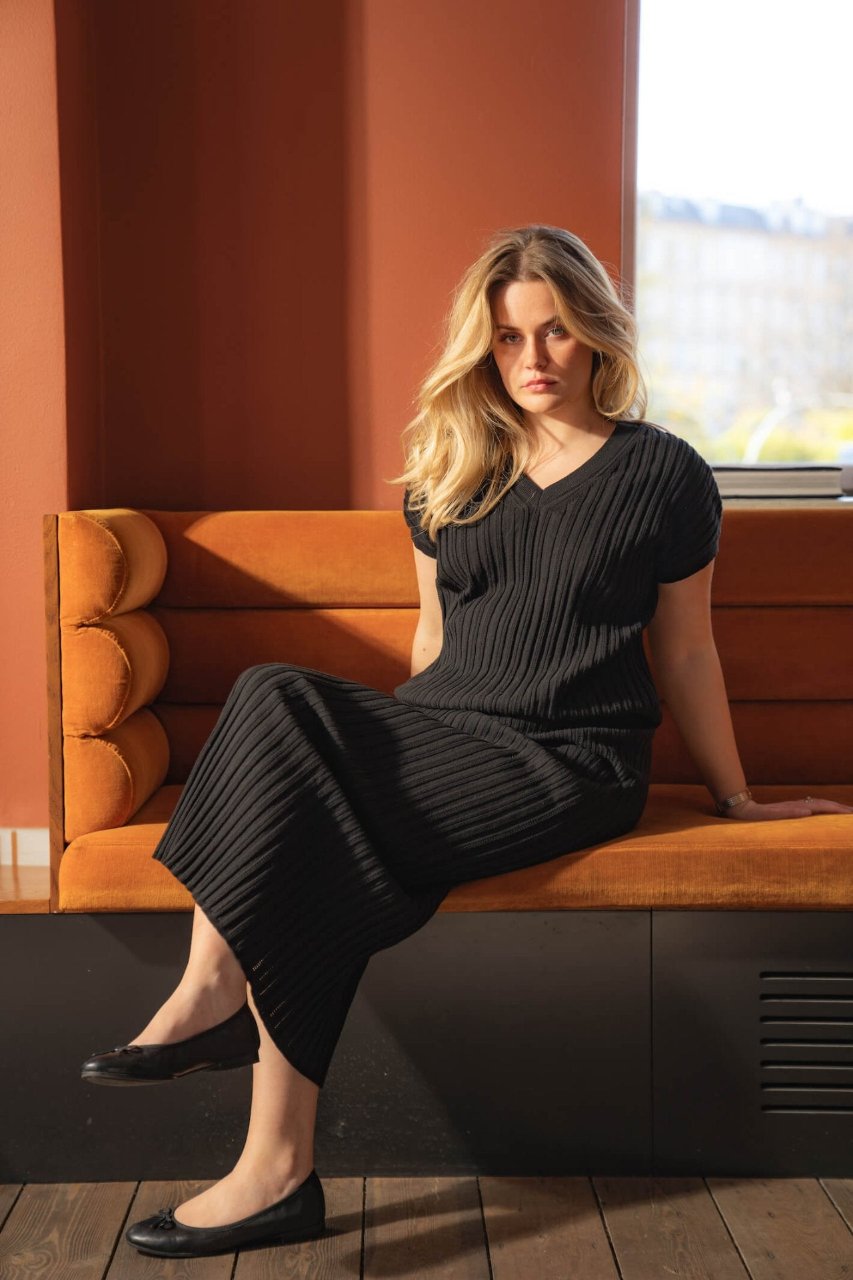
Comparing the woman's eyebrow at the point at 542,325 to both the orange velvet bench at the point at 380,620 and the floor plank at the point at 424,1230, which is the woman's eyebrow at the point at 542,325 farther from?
the floor plank at the point at 424,1230

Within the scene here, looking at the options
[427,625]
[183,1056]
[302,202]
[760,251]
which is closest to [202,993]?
[183,1056]

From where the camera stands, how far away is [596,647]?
2055mm

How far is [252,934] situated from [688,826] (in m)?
0.70

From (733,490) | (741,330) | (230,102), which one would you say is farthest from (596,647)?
(230,102)

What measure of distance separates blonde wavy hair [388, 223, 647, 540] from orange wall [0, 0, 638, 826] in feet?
1.64

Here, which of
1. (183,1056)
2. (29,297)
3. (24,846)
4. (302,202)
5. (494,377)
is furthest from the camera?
(302,202)

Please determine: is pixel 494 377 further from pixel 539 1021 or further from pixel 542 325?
pixel 539 1021

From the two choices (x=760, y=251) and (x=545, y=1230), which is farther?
(x=760, y=251)

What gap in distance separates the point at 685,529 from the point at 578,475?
0.19 metres

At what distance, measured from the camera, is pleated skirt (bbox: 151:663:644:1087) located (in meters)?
1.74

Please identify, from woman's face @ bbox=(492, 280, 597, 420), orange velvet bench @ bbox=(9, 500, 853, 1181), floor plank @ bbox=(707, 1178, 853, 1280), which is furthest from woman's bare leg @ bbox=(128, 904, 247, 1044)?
woman's face @ bbox=(492, 280, 597, 420)

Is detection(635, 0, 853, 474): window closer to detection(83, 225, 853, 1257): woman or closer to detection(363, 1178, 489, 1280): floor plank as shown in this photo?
detection(83, 225, 853, 1257): woman

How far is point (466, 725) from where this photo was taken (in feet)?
6.56

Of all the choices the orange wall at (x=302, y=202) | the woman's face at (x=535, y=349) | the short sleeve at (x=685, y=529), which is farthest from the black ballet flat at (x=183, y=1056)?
the orange wall at (x=302, y=202)
